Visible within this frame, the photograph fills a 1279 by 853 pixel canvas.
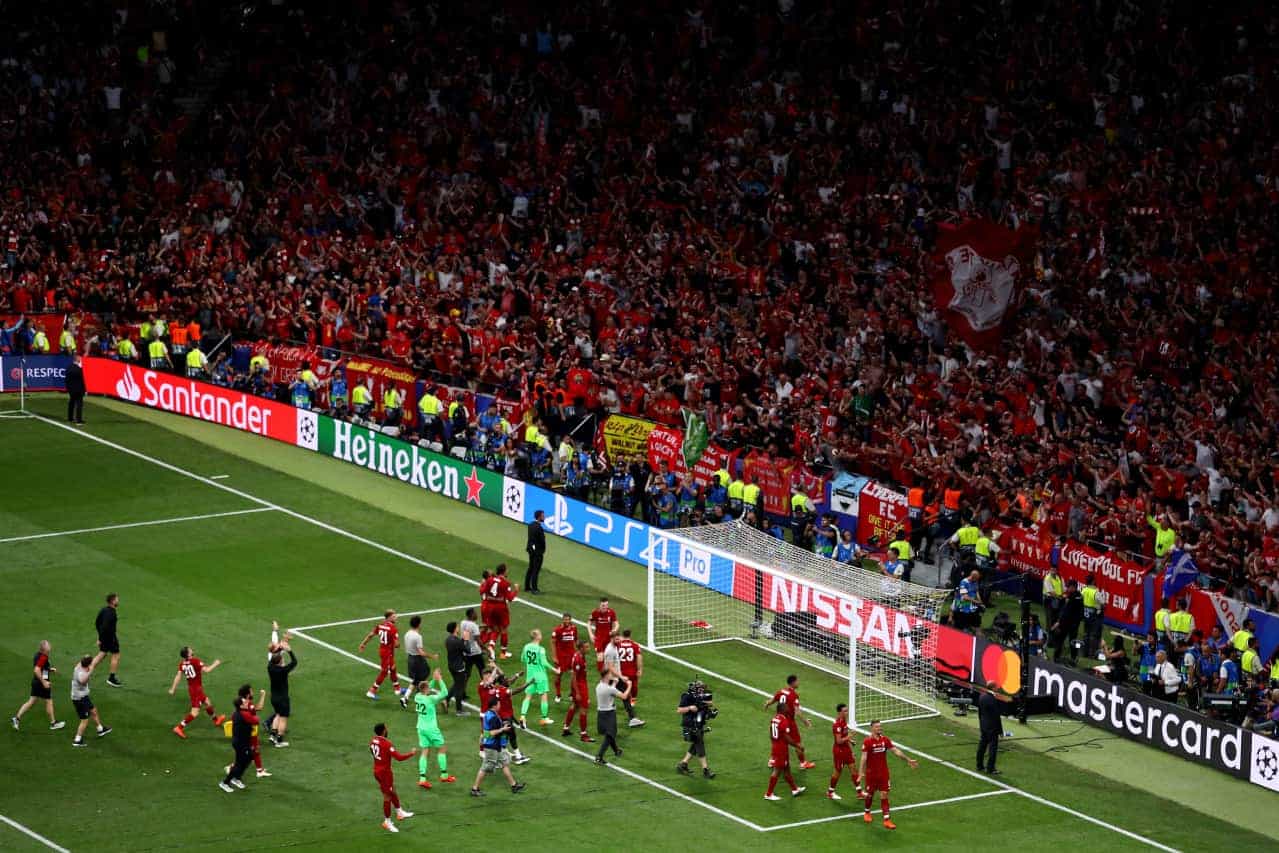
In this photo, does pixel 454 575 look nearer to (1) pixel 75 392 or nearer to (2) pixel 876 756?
(2) pixel 876 756

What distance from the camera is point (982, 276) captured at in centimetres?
4428

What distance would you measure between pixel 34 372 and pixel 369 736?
25.1m

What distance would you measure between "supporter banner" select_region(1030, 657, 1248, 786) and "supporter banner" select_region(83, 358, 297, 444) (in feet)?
73.7

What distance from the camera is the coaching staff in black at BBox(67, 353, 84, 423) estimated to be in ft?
Answer: 166

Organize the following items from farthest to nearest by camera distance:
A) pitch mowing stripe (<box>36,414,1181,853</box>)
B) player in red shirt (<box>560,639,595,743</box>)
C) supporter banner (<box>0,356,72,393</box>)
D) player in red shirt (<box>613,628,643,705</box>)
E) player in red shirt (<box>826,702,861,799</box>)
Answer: supporter banner (<box>0,356,72,393</box>) → player in red shirt (<box>613,628,643,705</box>) → player in red shirt (<box>560,639,595,743</box>) → player in red shirt (<box>826,702,861,799</box>) → pitch mowing stripe (<box>36,414,1181,853</box>)

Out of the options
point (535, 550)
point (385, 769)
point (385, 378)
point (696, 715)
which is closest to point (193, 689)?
point (385, 769)

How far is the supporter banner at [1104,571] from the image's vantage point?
37156mm

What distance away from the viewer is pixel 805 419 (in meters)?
44.1

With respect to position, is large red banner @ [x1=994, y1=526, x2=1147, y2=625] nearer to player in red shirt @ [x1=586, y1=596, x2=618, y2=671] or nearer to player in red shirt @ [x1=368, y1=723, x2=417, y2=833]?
player in red shirt @ [x1=586, y1=596, x2=618, y2=671]

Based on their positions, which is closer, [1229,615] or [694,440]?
[1229,615]

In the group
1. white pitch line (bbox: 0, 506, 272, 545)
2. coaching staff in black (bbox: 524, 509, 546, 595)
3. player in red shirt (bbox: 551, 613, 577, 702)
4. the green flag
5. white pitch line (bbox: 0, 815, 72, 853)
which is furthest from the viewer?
the green flag

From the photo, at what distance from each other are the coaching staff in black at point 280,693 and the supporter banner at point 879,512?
1372cm

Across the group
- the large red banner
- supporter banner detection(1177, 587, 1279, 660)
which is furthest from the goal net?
supporter banner detection(1177, 587, 1279, 660)

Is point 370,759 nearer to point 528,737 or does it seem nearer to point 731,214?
point 528,737
